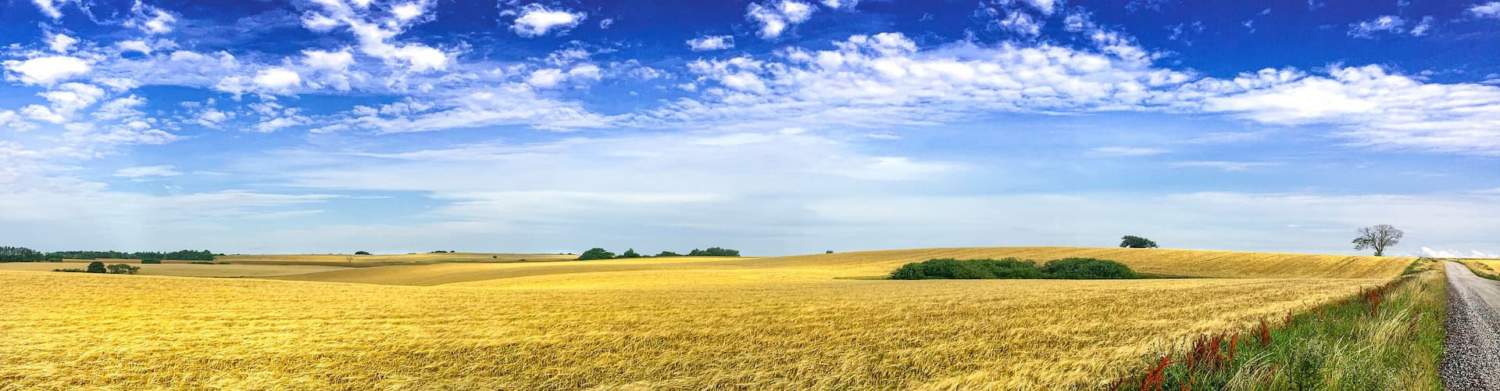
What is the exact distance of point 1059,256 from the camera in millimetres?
83312

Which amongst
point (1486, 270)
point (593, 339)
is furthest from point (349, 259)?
point (1486, 270)

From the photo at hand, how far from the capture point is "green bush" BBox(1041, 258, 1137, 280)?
63.9m

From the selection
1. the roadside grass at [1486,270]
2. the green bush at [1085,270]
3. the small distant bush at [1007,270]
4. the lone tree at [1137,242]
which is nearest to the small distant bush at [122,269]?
the small distant bush at [1007,270]

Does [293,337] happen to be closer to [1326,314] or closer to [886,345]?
[886,345]

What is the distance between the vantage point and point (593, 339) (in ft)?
52.0

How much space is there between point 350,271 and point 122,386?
68617 mm

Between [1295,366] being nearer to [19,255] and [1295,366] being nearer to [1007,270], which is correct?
[1007,270]

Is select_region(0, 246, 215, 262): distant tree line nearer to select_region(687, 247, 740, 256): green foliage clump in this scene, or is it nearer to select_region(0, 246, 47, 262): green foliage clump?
select_region(0, 246, 47, 262): green foliage clump

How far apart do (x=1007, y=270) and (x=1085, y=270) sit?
5800 millimetres

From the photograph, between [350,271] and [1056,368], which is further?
[350,271]

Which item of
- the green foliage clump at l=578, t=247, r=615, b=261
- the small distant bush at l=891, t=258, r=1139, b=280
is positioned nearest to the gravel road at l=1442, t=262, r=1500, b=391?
the small distant bush at l=891, t=258, r=1139, b=280

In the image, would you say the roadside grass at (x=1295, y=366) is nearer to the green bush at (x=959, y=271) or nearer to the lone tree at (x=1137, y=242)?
the green bush at (x=959, y=271)

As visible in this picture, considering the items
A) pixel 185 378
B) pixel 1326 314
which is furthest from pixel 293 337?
pixel 1326 314

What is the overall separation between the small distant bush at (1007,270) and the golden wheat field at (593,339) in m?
30.7
